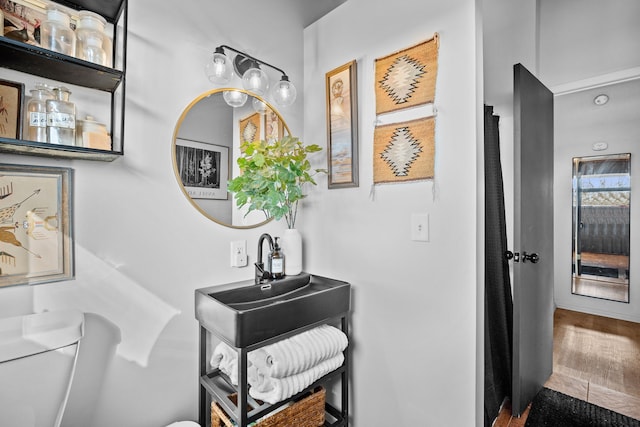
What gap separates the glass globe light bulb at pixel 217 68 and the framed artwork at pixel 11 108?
0.66 metres

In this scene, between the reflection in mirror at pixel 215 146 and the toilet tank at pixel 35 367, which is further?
the reflection in mirror at pixel 215 146

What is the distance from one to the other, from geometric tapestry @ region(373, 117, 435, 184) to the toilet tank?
135cm

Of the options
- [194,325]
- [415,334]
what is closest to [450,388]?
[415,334]

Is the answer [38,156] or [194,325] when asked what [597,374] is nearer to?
[194,325]

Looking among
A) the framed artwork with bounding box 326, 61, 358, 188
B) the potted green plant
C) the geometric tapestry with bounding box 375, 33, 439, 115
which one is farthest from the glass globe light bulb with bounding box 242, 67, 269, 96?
the geometric tapestry with bounding box 375, 33, 439, 115

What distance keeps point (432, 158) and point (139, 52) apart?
4.30 ft

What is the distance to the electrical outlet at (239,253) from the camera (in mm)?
1615

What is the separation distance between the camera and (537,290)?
1.98m

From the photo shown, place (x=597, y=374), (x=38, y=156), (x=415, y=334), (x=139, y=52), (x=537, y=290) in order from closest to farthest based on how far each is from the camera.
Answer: (x=38, y=156)
(x=139, y=52)
(x=415, y=334)
(x=537, y=290)
(x=597, y=374)

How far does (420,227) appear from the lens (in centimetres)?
141

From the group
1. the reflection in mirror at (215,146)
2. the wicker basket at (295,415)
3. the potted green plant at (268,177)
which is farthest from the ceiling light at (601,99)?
the wicker basket at (295,415)

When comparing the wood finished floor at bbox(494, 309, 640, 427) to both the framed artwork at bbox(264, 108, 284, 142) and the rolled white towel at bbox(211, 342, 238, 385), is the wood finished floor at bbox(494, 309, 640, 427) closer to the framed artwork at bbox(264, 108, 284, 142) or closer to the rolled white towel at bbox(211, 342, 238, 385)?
the rolled white towel at bbox(211, 342, 238, 385)

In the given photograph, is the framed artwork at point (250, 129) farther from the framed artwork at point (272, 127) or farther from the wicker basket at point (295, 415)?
the wicker basket at point (295, 415)

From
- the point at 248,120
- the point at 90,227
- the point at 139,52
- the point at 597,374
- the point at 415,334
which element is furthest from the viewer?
the point at 597,374
